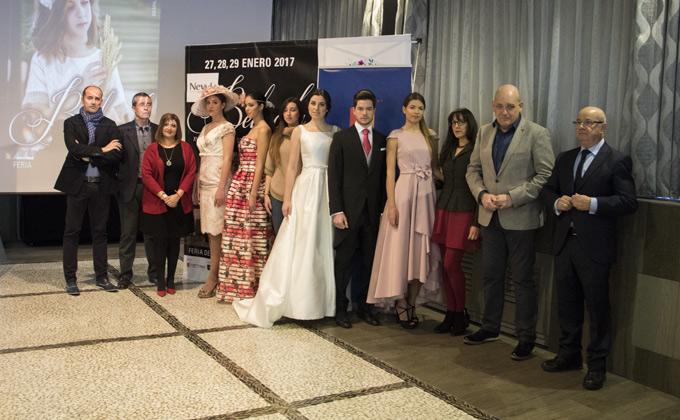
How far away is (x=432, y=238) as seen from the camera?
14.0 feet

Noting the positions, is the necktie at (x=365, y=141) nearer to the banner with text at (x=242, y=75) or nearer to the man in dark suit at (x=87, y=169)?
the banner with text at (x=242, y=75)

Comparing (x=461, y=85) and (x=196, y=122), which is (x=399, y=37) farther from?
(x=196, y=122)

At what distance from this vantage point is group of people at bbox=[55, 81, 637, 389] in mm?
3496

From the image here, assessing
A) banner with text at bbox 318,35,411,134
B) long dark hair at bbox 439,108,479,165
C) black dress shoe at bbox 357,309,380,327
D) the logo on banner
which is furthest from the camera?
the logo on banner

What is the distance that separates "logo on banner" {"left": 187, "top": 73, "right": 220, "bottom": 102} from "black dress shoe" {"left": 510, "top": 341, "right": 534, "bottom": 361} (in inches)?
129

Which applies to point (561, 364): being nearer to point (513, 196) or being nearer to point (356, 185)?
point (513, 196)

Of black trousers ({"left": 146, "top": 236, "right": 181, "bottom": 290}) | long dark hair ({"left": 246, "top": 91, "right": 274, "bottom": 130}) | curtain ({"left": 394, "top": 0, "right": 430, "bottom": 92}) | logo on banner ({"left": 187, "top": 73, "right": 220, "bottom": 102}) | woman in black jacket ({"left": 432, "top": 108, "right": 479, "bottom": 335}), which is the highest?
curtain ({"left": 394, "top": 0, "right": 430, "bottom": 92})

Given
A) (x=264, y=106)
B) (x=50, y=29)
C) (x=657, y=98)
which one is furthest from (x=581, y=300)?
(x=50, y=29)

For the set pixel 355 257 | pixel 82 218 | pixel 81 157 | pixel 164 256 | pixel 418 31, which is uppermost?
pixel 418 31

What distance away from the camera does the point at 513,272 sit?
384 centimetres

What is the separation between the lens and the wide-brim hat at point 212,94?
4.93 meters

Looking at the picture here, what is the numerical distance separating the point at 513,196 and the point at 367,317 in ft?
4.43

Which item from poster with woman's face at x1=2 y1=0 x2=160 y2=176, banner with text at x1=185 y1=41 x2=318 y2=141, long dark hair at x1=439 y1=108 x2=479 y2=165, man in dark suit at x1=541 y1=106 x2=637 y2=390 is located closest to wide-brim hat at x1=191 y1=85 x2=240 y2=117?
banner with text at x1=185 y1=41 x2=318 y2=141

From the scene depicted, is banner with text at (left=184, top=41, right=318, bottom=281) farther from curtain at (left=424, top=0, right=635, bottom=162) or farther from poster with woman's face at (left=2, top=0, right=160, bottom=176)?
poster with woman's face at (left=2, top=0, right=160, bottom=176)
